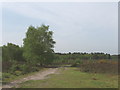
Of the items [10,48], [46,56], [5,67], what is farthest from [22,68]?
[10,48]

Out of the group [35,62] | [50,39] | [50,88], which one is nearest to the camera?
[50,88]

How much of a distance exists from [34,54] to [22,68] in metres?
13.9

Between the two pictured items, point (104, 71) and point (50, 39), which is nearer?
point (104, 71)

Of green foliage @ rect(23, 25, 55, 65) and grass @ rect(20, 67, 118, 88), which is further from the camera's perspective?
green foliage @ rect(23, 25, 55, 65)

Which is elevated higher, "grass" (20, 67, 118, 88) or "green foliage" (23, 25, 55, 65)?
"green foliage" (23, 25, 55, 65)

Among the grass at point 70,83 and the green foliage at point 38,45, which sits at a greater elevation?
the green foliage at point 38,45

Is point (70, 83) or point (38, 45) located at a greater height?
point (38, 45)

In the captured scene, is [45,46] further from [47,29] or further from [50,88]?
[50,88]

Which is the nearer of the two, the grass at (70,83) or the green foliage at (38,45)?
the grass at (70,83)

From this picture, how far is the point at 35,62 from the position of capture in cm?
3497

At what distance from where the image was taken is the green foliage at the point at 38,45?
115 feet

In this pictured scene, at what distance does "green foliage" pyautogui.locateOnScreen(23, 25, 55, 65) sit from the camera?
115 feet

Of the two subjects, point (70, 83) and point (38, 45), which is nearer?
point (70, 83)

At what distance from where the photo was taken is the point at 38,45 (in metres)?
35.0
